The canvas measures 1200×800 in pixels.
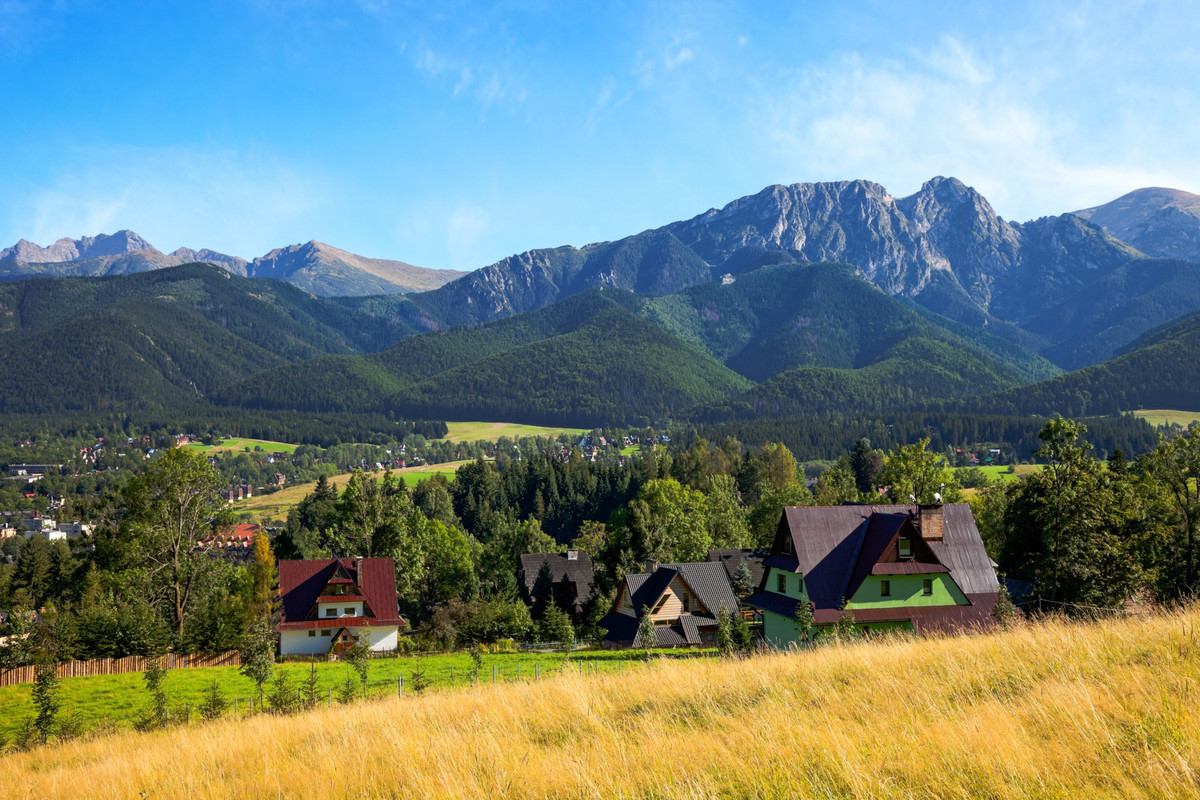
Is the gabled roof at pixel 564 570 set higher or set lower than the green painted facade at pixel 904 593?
lower

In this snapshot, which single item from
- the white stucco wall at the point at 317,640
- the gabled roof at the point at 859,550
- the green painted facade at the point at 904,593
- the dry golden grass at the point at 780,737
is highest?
the dry golden grass at the point at 780,737

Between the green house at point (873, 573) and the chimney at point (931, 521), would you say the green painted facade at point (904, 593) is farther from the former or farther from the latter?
the chimney at point (931, 521)

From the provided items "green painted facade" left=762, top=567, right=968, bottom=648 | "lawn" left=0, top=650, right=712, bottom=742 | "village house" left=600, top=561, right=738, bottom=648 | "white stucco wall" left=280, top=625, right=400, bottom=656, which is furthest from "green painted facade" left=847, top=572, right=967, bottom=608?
"white stucco wall" left=280, top=625, right=400, bottom=656

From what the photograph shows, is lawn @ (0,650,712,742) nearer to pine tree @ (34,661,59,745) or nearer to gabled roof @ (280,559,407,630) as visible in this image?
pine tree @ (34,661,59,745)

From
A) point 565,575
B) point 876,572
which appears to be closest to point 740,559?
point 565,575

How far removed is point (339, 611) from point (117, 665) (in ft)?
61.5

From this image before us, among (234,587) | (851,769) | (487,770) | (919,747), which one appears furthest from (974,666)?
(234,587)

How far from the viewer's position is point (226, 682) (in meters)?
36.8

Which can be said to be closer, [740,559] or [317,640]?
[317,640]

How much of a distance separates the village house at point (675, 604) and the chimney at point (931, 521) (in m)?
19.4

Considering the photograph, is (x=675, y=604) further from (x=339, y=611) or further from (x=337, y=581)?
(x=337, y=581)

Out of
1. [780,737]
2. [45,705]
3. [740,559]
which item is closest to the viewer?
[780,737]

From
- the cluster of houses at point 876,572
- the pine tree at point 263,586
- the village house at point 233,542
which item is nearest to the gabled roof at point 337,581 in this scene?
the pine tree at point 263,586

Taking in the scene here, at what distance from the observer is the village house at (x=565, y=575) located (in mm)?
72475
